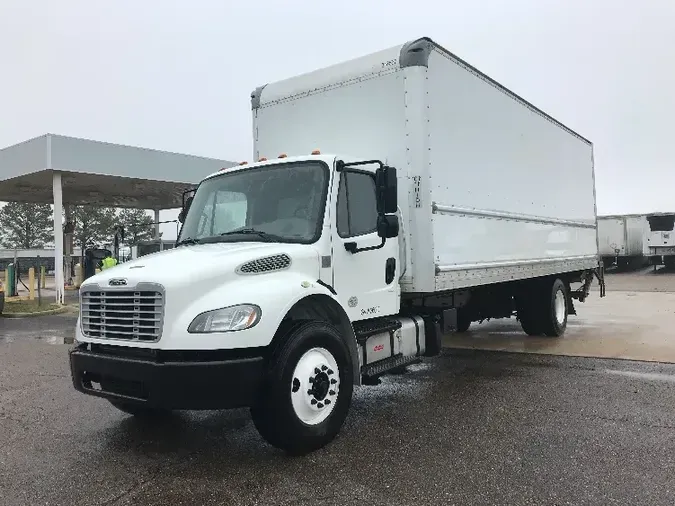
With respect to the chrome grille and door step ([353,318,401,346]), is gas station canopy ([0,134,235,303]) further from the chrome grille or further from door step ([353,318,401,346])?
door step ([353,318,401,346])

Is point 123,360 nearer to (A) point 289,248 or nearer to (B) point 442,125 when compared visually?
(A) point 289,248

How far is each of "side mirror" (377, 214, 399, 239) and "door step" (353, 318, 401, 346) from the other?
0.96 m

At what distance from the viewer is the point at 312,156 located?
528 centimetres

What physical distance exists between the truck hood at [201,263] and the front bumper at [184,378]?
55cm

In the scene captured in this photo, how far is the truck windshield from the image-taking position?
4938mm

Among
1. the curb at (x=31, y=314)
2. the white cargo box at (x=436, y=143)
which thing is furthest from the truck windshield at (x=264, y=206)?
the curb at (x=31, y=314)

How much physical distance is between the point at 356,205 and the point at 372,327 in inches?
48.8

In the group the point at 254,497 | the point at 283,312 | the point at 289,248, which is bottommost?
the point at 254,497

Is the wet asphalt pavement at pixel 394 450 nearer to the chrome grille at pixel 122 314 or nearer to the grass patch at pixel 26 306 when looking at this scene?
the chrome grille at pixel 122 314

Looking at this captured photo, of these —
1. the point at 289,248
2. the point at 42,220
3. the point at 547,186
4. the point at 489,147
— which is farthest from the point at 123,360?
the point at 42,220

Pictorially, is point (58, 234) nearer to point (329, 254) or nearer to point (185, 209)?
point (185, 209)

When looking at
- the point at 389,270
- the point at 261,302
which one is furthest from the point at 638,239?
the point at 261,302

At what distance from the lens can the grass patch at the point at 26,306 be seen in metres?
16.2

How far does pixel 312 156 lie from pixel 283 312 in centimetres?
175
